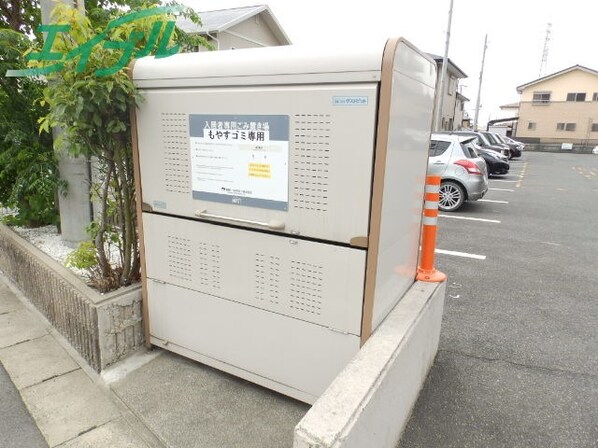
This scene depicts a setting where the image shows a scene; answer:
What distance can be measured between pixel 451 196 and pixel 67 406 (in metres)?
7.65

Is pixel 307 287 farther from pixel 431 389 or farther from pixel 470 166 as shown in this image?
pixel 470 166

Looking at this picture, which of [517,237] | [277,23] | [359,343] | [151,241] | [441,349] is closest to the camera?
[359,343]

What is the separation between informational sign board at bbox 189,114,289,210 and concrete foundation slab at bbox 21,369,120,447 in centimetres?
141

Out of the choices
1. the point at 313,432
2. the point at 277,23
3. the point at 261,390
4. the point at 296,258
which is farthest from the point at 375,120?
the point at 277,23

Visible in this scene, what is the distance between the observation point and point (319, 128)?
198 centimetres

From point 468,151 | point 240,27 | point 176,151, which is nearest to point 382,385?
point 176,151

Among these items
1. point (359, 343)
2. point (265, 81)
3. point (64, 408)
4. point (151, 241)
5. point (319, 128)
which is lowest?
point (64, 408)

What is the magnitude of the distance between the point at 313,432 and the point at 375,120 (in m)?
1.31

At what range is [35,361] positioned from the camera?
295cm

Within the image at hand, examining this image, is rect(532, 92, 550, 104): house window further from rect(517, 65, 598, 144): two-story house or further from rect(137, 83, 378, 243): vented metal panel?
rect(137, 83, 378, 243): vented metal panel

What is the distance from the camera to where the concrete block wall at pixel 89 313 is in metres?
2.69

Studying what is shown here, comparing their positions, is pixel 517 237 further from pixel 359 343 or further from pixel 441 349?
pixel 359 343

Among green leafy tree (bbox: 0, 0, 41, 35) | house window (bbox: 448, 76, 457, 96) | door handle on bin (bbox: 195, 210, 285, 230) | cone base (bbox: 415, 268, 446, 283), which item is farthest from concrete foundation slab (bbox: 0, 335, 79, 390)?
house window (bbox: 448, 76, 457, 96)

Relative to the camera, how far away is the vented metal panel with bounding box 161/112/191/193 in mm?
2424
